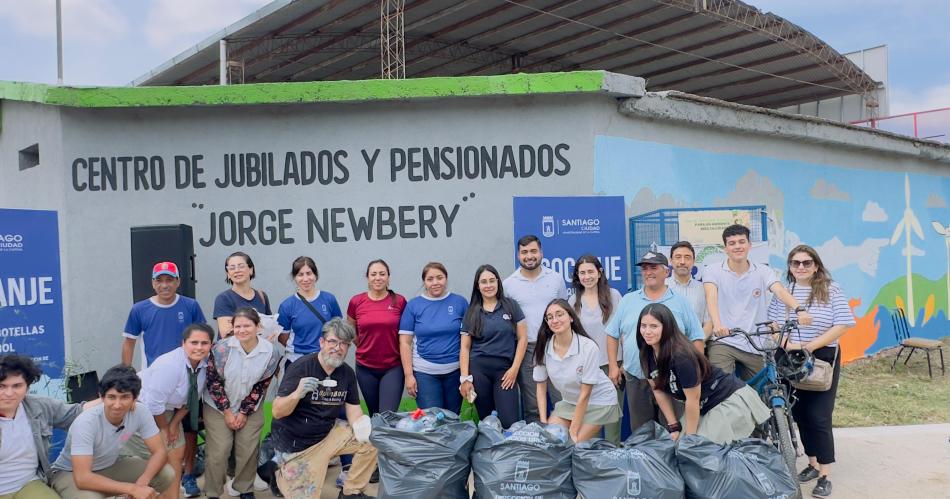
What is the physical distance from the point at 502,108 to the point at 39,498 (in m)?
4.53

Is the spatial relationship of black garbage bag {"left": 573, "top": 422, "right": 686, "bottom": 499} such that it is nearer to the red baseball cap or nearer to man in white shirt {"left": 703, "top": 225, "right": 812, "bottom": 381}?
man in white shirt {"left": 703, "top": 225, "right": 812, "bottom": 381}

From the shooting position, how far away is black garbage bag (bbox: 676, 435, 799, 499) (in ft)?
13.0

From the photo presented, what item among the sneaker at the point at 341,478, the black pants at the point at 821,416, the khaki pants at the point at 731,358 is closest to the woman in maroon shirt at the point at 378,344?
the sneaker at the point at 341,478

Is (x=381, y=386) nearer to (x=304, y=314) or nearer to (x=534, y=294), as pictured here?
(x=304, y=314)

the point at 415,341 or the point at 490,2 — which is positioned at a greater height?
the point at 490,2

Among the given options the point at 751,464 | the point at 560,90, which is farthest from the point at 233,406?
the point at 560,90

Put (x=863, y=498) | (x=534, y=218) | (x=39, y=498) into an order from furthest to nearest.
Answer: (x=534, y=218)
(x=863, y=498)
(x=39, y=498)

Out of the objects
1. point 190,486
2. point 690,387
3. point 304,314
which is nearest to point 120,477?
point 190,486

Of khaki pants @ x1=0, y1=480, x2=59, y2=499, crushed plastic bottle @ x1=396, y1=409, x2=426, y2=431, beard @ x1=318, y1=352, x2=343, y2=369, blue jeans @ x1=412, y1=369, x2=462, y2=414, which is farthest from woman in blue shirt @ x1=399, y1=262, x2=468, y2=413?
khaki pants @ x1=0, y1=480, x2=59, y2=499

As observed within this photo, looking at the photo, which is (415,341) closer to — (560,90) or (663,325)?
(663,325)

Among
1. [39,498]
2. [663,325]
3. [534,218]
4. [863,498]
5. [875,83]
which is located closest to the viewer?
[39,498]

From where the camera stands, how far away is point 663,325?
14.1ft

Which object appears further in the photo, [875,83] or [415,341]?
[875,83]

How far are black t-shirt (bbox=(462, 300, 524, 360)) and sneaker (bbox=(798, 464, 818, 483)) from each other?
6.97 feet
